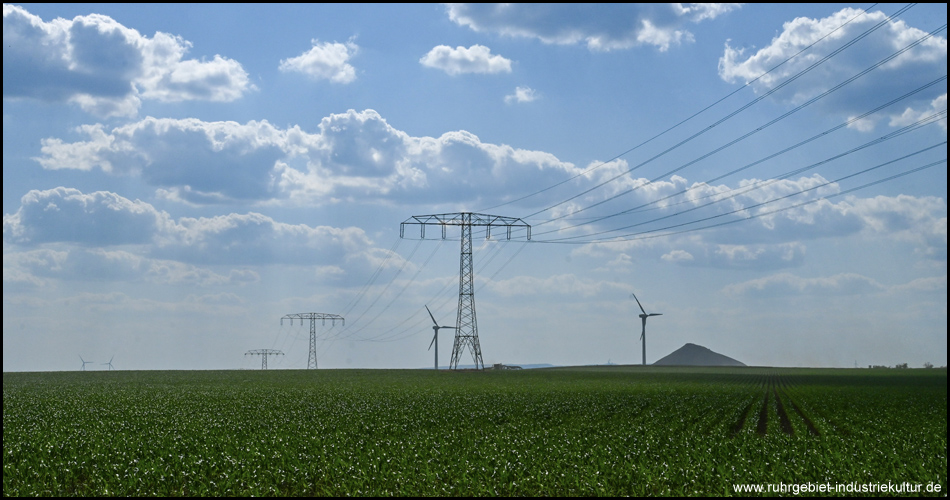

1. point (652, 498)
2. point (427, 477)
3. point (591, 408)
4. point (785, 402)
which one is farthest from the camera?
point (785, 402)

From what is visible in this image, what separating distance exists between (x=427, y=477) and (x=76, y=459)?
1385cm

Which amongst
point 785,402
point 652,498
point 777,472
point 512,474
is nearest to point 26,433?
point 512,474

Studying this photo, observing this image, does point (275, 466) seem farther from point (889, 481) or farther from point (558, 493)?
point (889, 481)

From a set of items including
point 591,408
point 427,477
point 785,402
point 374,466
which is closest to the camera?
point 427,477

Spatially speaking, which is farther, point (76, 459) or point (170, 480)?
point (76, 459)

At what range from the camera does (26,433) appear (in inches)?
1426

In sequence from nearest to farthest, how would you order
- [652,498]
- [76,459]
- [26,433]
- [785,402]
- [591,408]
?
[652,498] → [76,459] → [26,433] → [591,408] → [785,402]

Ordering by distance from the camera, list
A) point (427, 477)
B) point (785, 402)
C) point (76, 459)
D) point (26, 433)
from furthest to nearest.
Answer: point (785, 402) < point (26, 433) < point (76, 459) < point (427, 477)

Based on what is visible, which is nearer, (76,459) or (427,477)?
(427,477)

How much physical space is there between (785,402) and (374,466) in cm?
5190

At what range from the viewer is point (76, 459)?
1112 inches

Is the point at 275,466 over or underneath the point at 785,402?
over

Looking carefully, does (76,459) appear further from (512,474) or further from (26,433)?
(512,474)

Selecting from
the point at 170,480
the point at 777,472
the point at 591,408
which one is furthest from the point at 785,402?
the point at 170,480
